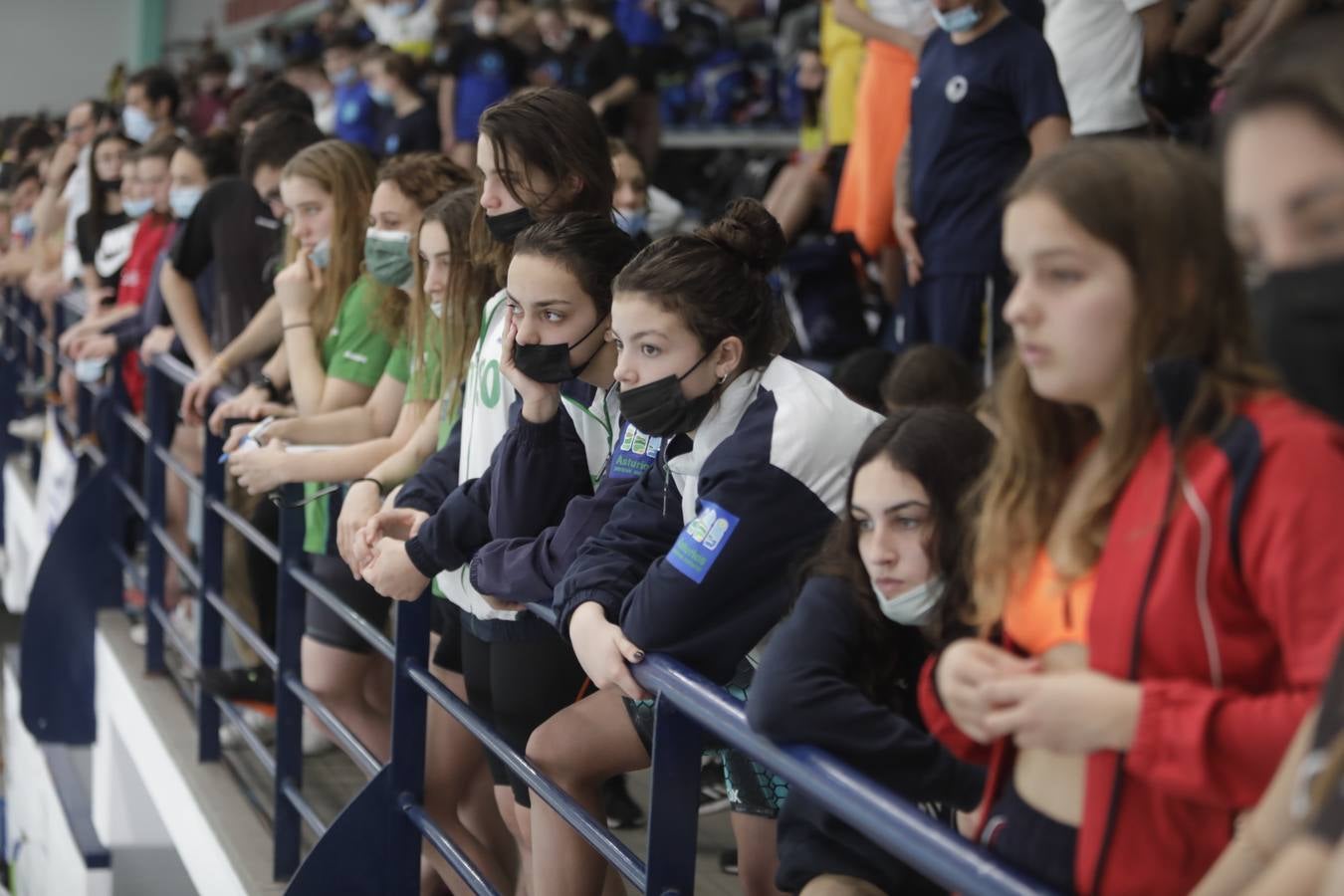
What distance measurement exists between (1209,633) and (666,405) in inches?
34.7

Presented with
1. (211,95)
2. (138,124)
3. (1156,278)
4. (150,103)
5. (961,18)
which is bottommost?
(211,95)

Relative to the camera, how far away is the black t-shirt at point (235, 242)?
398 centimetres

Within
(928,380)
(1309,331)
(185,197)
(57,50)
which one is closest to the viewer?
(1309,331)

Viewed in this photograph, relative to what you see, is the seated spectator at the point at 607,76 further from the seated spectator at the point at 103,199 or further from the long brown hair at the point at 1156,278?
the long brown hair at the point at 1156,278

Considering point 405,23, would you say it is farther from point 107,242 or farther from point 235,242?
point 235,242

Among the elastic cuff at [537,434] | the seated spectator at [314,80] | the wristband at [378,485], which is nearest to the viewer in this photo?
the elastic cuff at [537,434]

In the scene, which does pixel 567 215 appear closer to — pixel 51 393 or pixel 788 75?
pixel 51 393

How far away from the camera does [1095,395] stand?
1.21 meters

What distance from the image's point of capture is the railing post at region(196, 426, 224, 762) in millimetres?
3729

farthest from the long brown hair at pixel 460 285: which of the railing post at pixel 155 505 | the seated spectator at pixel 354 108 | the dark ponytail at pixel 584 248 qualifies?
the seated spectator at pixel 354 108

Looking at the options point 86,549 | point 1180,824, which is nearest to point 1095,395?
point 1180,824

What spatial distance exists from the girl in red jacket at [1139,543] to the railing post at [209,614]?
2.74 metres

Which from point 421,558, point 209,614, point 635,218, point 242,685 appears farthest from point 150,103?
point 421,558

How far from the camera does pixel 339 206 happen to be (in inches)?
126
